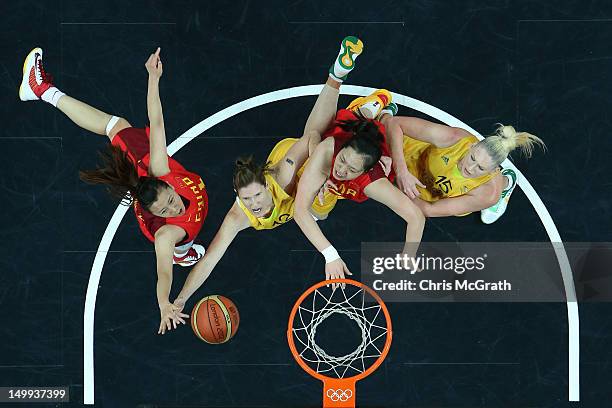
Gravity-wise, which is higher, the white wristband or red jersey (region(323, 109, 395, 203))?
red jersey (region(323, 109, 395, 203))

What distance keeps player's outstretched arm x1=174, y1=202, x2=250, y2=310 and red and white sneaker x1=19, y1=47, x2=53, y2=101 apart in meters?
1.79

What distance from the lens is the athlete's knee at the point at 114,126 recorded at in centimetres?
529

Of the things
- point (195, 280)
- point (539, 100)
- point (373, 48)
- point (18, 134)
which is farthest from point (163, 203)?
point (539, 100)

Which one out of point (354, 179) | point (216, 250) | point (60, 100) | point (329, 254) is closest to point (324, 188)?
point (354, 179)

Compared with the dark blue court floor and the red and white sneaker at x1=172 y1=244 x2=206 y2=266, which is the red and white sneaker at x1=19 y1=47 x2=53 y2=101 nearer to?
the dark blue court floor

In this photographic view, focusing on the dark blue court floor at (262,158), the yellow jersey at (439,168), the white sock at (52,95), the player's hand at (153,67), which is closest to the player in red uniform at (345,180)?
the yellow jersey at (439,168)

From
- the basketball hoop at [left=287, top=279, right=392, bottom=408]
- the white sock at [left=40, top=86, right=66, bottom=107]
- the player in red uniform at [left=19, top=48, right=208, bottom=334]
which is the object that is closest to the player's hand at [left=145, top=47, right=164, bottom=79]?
the player in red uniform at [left=19, top=48, right=208, bottom=334]

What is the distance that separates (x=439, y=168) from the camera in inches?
192

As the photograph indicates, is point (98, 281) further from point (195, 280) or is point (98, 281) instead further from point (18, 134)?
point (18, 134)

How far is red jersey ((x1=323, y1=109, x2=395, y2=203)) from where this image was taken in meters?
4.63

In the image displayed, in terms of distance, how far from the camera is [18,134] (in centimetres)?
557

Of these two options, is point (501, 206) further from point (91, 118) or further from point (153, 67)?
point (91, 118)

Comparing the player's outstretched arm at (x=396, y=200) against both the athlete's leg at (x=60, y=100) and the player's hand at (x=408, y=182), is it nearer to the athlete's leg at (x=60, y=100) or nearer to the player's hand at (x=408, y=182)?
the player's hand at (x=408, y=182)

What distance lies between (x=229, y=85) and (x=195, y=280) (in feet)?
5.15
